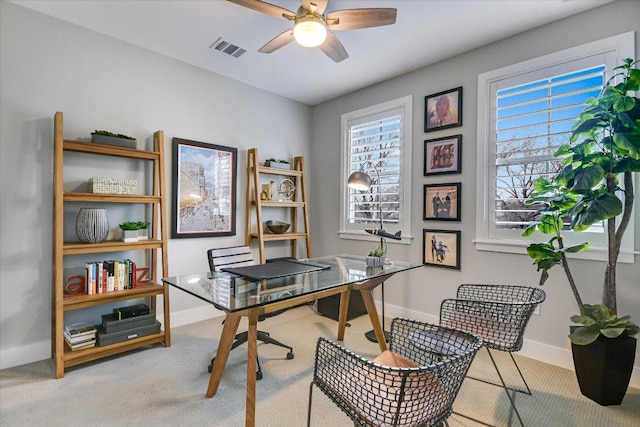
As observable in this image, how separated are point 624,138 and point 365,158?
248cm

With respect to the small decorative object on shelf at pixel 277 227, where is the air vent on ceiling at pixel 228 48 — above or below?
above

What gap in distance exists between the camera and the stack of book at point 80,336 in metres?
Answer: 2.40

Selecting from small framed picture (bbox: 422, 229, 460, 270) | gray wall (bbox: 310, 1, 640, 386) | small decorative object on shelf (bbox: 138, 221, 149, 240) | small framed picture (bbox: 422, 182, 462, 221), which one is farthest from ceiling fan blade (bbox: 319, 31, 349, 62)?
small decorative object on shelf (bbox: 138, 221, 149, 240)

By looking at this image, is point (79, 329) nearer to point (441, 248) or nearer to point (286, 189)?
point (286, 189)

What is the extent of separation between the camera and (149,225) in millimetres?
3059

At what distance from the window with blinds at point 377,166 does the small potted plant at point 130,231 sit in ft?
7.97

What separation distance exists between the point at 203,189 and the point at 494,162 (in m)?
2.99

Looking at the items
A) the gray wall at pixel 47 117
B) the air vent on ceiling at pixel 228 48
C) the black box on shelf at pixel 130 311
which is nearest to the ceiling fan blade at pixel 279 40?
the air vent on ceiling at pixel 228 48

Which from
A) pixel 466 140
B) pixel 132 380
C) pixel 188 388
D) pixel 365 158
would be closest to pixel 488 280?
pixel 466 140

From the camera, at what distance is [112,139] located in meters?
2.65

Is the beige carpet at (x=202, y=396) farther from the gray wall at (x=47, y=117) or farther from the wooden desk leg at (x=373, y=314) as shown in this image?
the gray wall at (x=47, y=117)

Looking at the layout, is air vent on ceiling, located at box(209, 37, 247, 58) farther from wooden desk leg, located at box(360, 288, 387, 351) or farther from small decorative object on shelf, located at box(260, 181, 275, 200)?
wooden desk leg, located at box(360, 288, 387, 351)

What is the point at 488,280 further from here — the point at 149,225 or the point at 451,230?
the point at 149,225

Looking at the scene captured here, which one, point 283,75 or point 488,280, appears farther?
point 283,75
